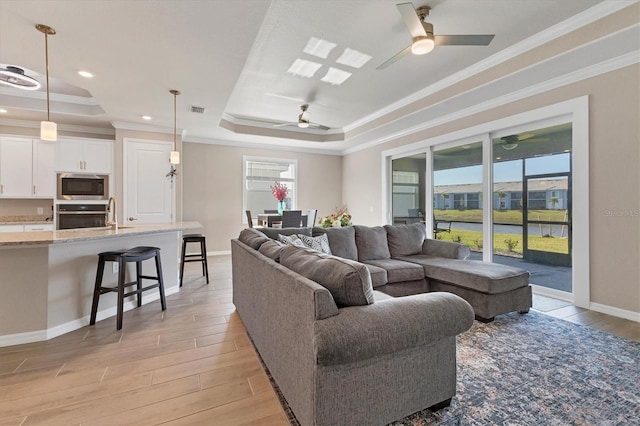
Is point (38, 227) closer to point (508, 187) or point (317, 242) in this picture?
point (317, 242)

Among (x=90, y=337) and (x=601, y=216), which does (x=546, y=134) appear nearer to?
(x=601, y=216)

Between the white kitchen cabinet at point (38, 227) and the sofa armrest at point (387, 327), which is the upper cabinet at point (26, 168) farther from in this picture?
the sofa armrest at point (387, 327)

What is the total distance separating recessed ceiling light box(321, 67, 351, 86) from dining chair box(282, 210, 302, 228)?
7.33ft

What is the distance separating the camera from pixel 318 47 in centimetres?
330

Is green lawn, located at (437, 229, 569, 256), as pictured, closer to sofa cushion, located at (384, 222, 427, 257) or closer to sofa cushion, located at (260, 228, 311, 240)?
sofa cushion, located at (384, 222, 427, 257)

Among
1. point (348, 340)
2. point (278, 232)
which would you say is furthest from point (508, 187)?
point (348, 340)

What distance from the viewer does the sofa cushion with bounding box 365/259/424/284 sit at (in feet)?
10.5

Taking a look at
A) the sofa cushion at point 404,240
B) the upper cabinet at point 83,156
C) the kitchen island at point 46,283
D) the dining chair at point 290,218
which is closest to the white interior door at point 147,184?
the upper cabinet at point 83,156

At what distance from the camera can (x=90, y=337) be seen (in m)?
2.52

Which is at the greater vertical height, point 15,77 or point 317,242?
point 15,77

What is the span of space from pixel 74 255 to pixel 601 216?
17.9 ft

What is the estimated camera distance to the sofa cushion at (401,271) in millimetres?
3193

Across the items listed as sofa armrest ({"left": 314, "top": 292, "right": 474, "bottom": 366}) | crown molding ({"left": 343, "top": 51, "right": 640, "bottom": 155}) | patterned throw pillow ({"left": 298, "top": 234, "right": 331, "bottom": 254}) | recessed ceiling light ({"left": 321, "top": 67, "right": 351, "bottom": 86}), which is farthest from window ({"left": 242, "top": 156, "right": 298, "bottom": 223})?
sofa armrest ({"left": 314, "top": 292, "right": 474, "bottom": 366})

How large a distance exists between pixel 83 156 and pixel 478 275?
6.32m
